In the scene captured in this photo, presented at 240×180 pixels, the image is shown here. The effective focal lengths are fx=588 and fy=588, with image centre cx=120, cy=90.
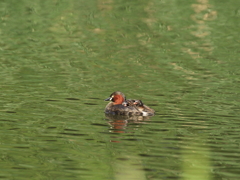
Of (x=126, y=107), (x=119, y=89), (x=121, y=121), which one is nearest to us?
(x=121, y=121)

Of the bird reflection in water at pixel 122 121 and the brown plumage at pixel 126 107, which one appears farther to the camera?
the brown plumage at pixel 126 107

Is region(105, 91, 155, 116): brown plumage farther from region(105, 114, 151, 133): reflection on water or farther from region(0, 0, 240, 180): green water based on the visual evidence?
region(0, 0, 240, 180): green water

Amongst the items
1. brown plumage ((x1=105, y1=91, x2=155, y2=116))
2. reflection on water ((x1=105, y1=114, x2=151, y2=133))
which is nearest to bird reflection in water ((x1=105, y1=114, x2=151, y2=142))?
reflection on water ((x1=105, y1=114, x2=151, y2=133))

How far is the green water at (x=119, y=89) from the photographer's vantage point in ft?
31.1

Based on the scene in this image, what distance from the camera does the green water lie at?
949 centimetres

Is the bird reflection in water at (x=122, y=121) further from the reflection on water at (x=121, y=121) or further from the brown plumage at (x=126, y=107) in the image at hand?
the brown plumage at (x=126, y=107)

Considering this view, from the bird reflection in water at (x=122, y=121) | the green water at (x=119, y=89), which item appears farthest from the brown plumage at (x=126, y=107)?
the green water at (x=119, y=89)

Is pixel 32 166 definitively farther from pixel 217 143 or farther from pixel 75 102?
pixel 75 102

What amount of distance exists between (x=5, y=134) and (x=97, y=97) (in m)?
4.48

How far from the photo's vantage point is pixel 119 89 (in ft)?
57.2

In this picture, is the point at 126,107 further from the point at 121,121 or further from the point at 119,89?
the point at 119,89

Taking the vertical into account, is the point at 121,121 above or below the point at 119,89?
below

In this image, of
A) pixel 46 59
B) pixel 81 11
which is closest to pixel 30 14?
pixel 81 11

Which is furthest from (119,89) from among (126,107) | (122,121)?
(122,121)
